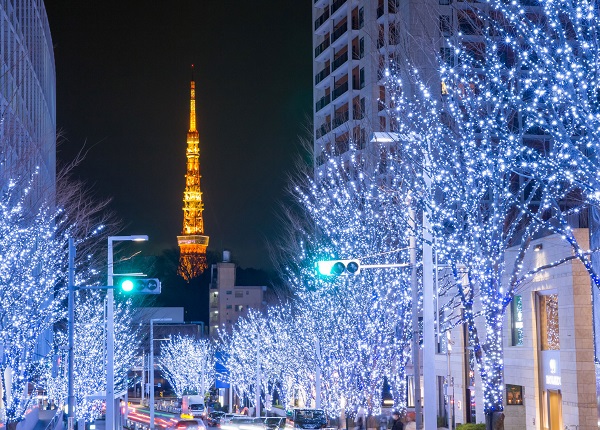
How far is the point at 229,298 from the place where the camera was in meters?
108

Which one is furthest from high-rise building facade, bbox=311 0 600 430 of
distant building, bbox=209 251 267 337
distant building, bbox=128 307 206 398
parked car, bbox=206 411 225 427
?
distant building, bbox=209 251 267 337

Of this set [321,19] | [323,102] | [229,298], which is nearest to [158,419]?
[323,102]

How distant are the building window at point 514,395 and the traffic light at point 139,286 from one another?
1341 centimetres

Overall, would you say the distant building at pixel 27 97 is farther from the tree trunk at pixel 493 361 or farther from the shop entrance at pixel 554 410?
the shop entrance at pixel 554 410

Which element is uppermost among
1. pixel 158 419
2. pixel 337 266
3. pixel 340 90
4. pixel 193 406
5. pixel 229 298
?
pixel 340 90

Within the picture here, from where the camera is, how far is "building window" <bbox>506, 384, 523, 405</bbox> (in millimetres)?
29047

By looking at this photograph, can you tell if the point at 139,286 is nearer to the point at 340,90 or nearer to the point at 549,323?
the point at 549,323

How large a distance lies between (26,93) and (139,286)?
2765 cm

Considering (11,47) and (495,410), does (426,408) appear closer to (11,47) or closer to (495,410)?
(495,410)

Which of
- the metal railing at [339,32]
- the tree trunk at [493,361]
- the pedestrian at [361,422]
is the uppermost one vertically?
the metal railing at [339,32]

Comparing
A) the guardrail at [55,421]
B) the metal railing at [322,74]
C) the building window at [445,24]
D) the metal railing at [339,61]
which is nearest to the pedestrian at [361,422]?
the building window at [445,24]

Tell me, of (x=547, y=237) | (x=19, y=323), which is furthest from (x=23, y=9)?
(x=547, y=237)

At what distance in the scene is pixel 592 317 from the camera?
80.4ft

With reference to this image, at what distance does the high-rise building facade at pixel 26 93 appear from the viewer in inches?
1163
